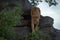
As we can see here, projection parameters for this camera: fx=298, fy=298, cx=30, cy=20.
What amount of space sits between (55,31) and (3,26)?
4270 millimetres

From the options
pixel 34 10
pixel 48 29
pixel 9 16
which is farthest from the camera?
pixel 48 29

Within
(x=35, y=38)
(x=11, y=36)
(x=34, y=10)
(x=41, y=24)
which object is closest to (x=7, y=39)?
(x=11, y=36)

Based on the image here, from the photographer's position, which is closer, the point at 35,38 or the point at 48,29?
the point at 35,38

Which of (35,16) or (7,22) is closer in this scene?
(7,22)

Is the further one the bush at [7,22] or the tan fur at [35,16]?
the tan fur at [35,16]

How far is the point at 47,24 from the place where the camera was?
898 cm

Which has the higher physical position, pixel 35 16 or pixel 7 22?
pixel 7 22

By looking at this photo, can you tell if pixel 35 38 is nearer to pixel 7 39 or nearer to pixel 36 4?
pixel 7 39

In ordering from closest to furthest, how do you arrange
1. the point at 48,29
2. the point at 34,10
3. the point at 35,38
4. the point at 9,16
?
the point at 9,16 → the point at 35,38 → the point at 34,10 → the point at 48,29

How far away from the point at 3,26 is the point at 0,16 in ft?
0.61

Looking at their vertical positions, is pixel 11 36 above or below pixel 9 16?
below

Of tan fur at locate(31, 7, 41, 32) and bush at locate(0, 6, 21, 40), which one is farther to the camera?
tan fur at locate(31, 7, 41, 32)

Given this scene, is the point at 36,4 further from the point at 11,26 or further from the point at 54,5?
the point at 11,26

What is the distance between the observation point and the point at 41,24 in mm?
8914
